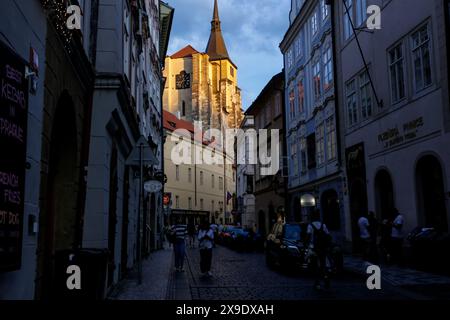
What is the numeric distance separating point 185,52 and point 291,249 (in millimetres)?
81090

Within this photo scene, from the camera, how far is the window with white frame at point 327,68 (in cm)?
2467

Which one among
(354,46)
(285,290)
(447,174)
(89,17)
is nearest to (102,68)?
(89,17)

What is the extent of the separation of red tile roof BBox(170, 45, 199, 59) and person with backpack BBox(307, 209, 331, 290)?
80089 millimetres

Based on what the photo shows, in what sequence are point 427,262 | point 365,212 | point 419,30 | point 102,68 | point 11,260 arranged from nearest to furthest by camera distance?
point 11,260, point 102,68, point 427,262, point 419,30, point 365,212

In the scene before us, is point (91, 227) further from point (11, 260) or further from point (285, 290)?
point (11, 260)

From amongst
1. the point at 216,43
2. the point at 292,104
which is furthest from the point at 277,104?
the point at 216,43

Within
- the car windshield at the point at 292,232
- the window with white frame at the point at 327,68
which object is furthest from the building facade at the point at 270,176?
the car windshield at the point at 292,232

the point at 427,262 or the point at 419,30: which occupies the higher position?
the point at 419,30

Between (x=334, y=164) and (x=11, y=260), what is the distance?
20669 millimetres

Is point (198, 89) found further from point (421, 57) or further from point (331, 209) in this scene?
point (421, 57)

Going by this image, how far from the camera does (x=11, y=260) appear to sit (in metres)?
4.90

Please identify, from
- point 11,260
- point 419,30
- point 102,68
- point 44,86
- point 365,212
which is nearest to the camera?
point 11,260

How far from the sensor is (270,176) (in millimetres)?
37500

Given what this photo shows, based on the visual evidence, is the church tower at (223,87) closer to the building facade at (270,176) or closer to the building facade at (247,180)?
the building facade at (247,180)
